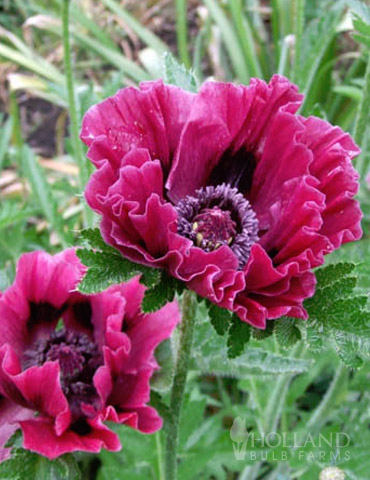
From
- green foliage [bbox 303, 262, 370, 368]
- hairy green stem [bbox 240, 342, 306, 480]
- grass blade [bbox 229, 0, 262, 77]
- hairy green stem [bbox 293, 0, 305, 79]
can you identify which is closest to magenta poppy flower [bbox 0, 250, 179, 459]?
green foliage [bbox 303, 262, 370, 368]

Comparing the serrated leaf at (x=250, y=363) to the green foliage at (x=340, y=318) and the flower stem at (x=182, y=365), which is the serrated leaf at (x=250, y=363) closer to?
the flower stem at (x=182, y=365)

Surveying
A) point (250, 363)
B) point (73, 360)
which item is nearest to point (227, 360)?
point (250, 363)

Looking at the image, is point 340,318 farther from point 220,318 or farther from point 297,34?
point 297,34

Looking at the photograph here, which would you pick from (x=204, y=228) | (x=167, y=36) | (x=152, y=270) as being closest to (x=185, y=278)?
(x=152, y=270)

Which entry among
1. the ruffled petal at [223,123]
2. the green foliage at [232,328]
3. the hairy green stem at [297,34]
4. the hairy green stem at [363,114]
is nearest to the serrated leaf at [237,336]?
the green foliage at [232,328]

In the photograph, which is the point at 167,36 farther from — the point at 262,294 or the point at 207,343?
the point at 262,294

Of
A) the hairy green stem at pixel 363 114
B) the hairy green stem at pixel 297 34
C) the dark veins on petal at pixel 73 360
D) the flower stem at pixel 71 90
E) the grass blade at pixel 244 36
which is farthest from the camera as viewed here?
the grass blade at pixel 244 36

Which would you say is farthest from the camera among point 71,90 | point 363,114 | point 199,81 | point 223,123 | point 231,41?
point 231,41

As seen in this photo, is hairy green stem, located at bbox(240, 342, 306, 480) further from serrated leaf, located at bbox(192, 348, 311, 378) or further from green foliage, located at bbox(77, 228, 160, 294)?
green foliage, located at bbox(77, 228, 160, 294)
